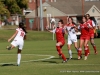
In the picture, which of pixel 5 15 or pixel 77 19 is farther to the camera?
pixel 77 19

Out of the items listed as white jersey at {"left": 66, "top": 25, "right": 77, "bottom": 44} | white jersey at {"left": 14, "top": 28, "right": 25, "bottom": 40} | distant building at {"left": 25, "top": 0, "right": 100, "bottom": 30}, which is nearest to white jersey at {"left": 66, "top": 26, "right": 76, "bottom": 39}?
white jersey at {"left": 66, "top": 25, "right": 77, "bottom": 44}

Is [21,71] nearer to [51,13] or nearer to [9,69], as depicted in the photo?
[9,69]

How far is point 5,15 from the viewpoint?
81.6 meters

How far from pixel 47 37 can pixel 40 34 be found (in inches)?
64.3

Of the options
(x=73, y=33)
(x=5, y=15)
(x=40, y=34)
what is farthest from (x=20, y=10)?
(x=73, y=33)

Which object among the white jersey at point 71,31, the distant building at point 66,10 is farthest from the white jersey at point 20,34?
the distant building at point 66,10

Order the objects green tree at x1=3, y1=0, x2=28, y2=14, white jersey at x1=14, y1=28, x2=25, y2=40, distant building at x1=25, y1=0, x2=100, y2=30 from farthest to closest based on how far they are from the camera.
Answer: distant building at x1=25, y1=0, x2=100, y2=30 < green tree at x1=3, y1=0, x2=28, y2=14 < white jersey at x1=14, y1=28, x2=25, y2=40

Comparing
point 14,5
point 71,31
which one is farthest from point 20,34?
point 14,5

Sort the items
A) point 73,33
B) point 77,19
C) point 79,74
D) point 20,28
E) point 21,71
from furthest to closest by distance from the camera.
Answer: point 77,19, point 73,33, point 20,28, point 21,71, point 79,74

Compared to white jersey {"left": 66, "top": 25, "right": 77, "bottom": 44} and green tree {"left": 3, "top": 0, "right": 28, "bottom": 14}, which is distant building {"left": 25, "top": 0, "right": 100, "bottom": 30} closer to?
green tree {"left": 3, "top": 0, "right": 28, "bottom": 14}

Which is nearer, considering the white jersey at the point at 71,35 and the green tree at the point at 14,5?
the white jersey at the point at 71,35

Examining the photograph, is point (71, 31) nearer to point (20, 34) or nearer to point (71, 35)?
point (71, 35)

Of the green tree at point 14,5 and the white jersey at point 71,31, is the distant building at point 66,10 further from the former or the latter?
the white jersey at point 71,31

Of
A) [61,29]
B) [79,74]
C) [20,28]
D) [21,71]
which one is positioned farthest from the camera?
[61,29]
